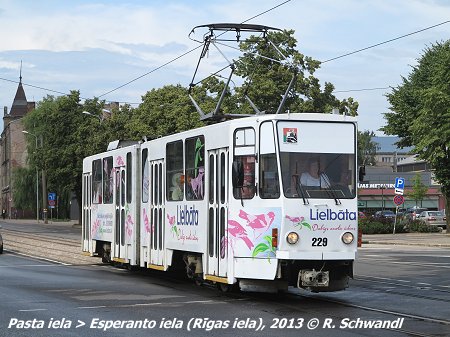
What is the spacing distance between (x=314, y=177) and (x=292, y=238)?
3.77 ft

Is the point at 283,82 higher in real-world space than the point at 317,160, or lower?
higher

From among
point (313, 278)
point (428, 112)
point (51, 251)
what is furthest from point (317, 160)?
point (428, 112)

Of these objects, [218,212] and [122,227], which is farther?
[122,227]

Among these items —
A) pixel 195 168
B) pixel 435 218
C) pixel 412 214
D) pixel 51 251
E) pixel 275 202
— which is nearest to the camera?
pixel 275 202

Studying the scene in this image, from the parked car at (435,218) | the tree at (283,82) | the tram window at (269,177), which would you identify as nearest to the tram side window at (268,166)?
the tram window at (269,177)

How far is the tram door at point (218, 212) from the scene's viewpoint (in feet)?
53.4

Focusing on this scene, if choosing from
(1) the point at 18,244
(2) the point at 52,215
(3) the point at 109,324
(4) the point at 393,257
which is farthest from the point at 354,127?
(2) the point at 52,215

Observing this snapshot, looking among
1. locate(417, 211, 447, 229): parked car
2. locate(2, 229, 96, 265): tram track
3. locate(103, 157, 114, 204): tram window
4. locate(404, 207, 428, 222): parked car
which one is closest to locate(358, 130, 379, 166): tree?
locate(404, 207, 428, 222): parked car

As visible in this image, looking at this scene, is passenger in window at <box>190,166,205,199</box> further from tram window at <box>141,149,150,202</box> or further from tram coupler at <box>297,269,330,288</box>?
tram window at <box>141,149,150,202</box>

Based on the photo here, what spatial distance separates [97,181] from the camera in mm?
25469

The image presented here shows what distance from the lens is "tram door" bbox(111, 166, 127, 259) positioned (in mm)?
22641

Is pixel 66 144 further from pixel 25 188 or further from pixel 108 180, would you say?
pixel 108 180

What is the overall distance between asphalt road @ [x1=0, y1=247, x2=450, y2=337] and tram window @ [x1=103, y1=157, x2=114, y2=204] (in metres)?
2.49

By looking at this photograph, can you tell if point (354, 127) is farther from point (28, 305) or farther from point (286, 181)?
point (28, 305)
